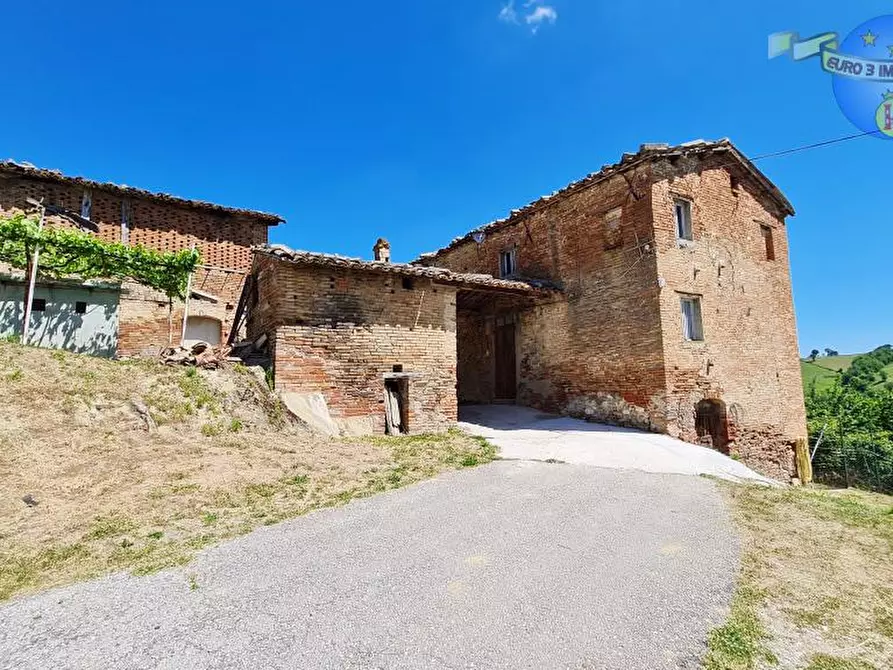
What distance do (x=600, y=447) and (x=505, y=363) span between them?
6662 mm

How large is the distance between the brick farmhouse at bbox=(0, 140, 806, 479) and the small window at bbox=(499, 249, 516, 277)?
62 mm

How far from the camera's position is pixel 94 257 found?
12734 millimetres

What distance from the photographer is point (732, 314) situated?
12.7 meters

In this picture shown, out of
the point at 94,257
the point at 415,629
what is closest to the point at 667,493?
the point at 415,629

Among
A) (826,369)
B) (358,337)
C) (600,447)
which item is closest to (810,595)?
(600,447)

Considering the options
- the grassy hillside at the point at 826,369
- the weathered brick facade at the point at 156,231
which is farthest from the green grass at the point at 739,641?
the grassy hillside at the point at 826,369

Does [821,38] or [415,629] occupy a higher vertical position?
[821,38]

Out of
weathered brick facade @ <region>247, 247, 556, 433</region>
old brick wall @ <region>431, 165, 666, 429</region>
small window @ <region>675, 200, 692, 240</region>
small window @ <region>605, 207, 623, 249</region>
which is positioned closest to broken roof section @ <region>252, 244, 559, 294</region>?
weathered brick facade @ <region>247, 247, 556, 433</region>

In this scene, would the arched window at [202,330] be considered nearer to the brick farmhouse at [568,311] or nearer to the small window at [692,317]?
the brick farmhouse at [568,311]

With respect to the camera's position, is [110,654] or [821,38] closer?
[110,654]

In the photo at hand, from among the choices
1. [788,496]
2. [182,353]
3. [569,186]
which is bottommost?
[788,496]

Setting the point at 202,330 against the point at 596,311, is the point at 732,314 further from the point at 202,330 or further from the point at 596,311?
the point at 202,330

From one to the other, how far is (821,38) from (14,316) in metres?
20.1

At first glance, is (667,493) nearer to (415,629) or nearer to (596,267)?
(415,629)
